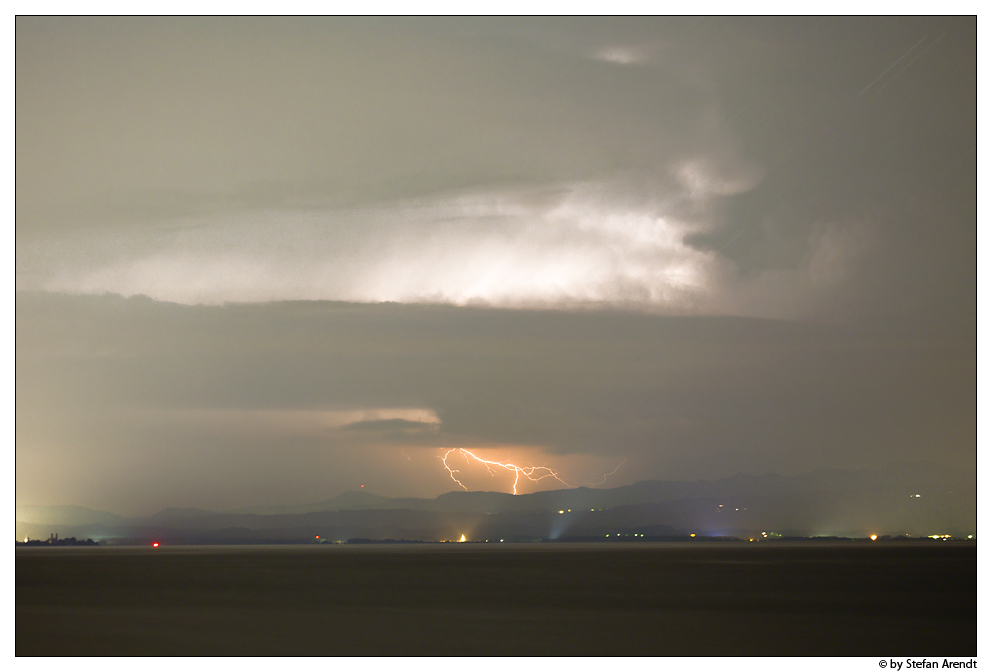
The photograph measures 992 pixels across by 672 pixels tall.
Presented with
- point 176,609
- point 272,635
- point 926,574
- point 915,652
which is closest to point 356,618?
point 272,635

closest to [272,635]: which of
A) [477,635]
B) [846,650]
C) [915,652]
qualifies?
[477,635]

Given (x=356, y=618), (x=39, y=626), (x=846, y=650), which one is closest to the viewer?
(x=846, y=650)

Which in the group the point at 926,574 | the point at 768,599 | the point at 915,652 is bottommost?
the point at 915,652

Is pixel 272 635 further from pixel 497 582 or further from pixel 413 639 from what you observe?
pixel 497 582

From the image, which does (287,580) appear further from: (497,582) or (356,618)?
(356,618)

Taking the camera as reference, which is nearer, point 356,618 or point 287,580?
point 356,618
